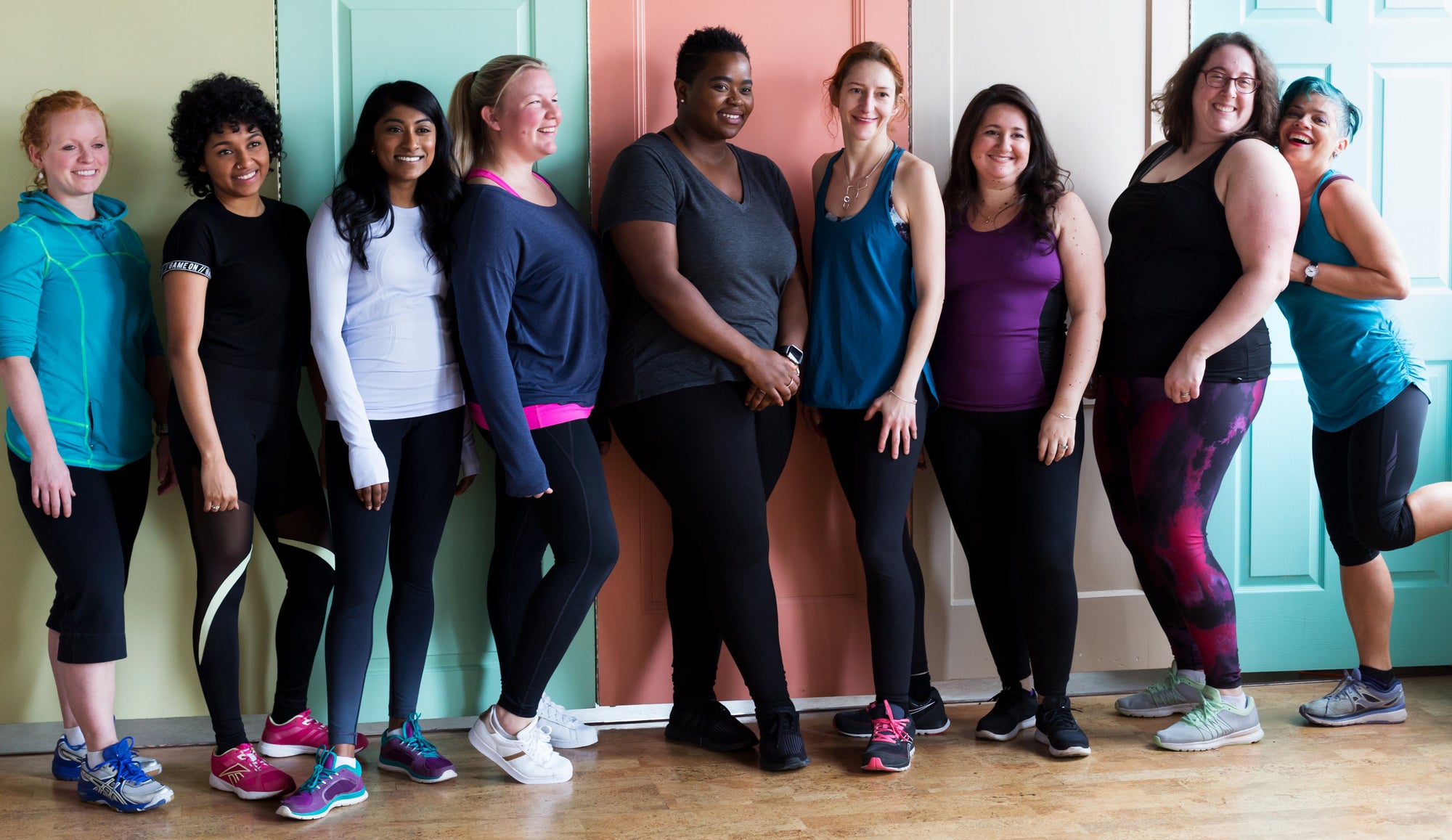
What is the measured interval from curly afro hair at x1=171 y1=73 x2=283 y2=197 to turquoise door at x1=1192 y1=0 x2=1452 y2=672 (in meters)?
2.41

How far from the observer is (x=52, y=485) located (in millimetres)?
2109

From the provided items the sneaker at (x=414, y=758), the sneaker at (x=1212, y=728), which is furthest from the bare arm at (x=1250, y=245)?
the sneaker at (x=414, y=758)

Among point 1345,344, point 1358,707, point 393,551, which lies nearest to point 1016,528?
point 1345,344

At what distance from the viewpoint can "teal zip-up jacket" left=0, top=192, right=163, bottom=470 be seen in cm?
214

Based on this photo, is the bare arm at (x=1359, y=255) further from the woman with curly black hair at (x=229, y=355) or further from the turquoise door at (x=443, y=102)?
the woman with curly black hair at (x=229, y=355)

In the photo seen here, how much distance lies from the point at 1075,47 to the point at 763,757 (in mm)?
2017

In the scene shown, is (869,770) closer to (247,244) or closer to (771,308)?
(771,308)

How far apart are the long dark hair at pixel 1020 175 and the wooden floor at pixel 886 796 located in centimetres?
122

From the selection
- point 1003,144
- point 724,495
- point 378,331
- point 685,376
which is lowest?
point 724,495

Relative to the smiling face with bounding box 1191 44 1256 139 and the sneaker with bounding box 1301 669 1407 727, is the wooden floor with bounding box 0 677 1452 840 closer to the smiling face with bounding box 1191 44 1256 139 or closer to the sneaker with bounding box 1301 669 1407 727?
the sneaker with bounding box 1301 669 1407 727

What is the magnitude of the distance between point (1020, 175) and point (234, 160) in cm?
177

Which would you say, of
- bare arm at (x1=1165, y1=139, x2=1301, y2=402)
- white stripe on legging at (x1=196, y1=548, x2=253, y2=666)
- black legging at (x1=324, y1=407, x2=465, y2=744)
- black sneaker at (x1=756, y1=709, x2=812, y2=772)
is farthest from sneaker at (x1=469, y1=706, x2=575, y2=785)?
bare arm at (x1=1165, y1=139, x2=1301, y2=402)

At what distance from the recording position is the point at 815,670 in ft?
9.13

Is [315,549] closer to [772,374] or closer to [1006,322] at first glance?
[772,374]
